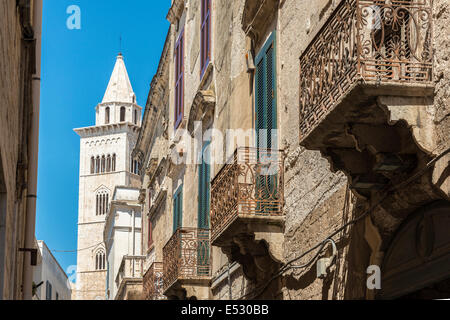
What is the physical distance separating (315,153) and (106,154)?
9913 cm

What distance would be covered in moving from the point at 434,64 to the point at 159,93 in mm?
19175

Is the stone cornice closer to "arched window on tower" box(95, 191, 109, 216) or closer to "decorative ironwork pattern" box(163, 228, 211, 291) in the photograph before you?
"arched window on tower" box(95, 191, 109, 216)

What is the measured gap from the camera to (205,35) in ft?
61.2

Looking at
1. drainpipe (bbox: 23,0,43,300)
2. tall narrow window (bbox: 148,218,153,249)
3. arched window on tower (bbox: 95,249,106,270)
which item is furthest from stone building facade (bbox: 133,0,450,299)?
arched window on tower (bbox: 95,249,106,270)

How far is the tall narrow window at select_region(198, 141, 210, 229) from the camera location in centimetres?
1705

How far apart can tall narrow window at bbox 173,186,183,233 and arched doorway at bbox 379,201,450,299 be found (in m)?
12.0

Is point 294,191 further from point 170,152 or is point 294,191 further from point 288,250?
point 170,152

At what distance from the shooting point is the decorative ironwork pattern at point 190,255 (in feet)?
55.1

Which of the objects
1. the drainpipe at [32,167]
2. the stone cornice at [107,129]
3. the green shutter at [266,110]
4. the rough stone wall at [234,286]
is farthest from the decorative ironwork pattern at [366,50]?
the stone cornice at [107,129]

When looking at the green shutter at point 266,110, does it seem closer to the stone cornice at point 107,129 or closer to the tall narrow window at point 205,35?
the tall narrow window at point 205,35

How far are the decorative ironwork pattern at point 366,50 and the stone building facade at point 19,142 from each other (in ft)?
9.50

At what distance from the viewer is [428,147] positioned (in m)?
7.38

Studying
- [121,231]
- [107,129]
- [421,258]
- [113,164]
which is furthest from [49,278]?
[107,129]
